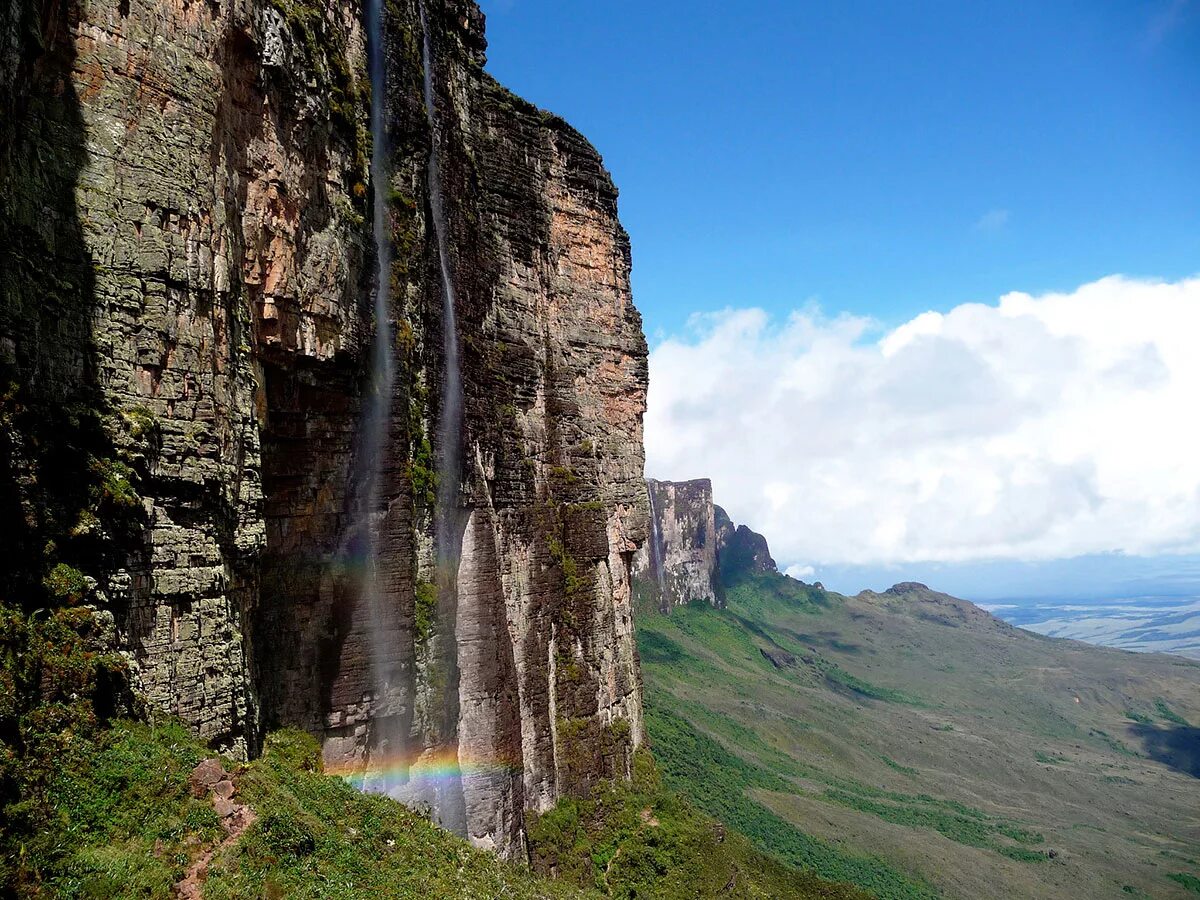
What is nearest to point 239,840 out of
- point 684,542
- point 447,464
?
point 447,464

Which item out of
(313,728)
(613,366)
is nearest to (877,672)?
(613,366)

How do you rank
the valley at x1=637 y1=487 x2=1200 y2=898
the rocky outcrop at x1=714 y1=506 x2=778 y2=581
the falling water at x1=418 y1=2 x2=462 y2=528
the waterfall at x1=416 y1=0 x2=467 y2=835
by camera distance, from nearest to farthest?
the waterfall at x1=416 y1=0 x2=467 y2=835
the falling water at x1=418 y1=2 x2=462 y2=528
the valley at x1=637 y1=487 x2=1200 y2=898
the rocky outcrop at x1=714 y1=506 x2=778 y2=581

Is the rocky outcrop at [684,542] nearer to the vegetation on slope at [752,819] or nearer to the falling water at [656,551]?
the falling water at [656,551]

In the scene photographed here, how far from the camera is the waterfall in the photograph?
872 inches

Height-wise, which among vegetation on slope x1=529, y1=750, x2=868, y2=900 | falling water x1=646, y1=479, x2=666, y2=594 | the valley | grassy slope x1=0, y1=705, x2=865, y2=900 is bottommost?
the valley

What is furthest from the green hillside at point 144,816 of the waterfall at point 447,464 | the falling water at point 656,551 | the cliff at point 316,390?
the falling water at point 656,551

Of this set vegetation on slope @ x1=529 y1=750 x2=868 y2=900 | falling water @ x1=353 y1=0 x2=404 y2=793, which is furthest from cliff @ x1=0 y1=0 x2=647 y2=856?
vegetation on slope @ x1=529 y1=750 x2=868 y2=900

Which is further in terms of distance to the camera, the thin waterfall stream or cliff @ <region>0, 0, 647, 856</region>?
the thin waterfall stream

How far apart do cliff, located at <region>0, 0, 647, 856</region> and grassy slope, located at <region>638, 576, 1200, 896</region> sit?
3223 cm

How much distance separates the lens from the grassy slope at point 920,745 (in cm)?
5834

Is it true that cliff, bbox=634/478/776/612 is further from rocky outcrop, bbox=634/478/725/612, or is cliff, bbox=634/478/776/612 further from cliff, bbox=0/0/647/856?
cliff, bbox=0/0/647/856

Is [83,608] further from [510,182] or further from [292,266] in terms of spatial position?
[510,182]

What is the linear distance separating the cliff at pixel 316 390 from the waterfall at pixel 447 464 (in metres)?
0.21

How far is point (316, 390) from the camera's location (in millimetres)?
17703
